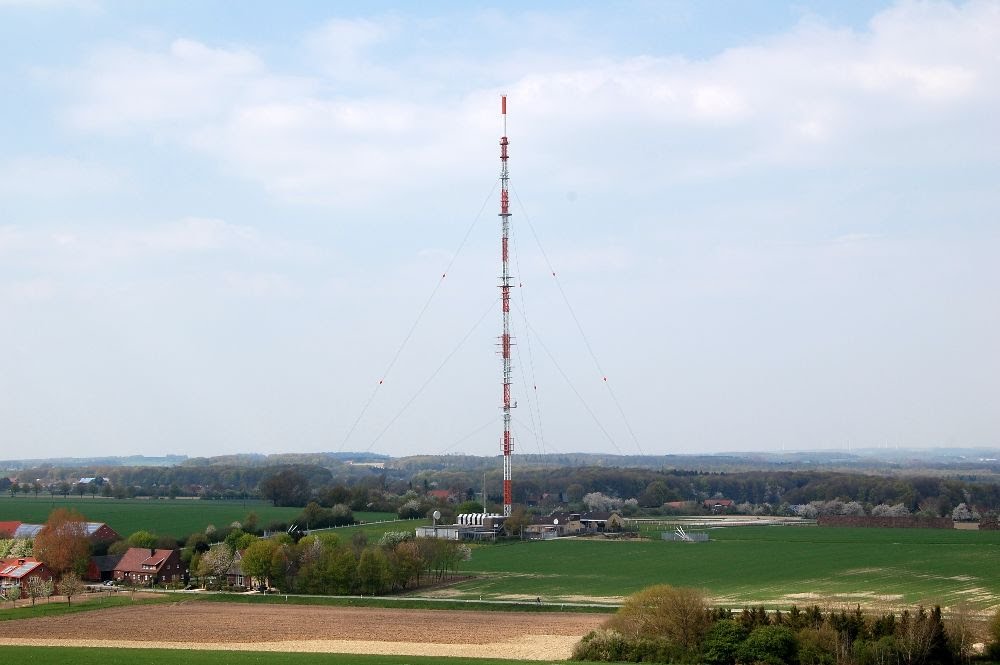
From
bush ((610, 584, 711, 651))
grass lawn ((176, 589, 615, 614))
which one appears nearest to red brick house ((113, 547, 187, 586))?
grass lawn ((176, 589, 615, 614))

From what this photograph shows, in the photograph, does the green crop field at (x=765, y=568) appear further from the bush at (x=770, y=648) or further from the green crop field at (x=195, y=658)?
the green crop field at (x=195, y=658)

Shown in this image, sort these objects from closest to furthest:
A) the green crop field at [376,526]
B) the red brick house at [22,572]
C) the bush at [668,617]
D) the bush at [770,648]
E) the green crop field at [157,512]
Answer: the bush at [770,648] → the bush at [668,617] → the red brick house at [22,572] → the green crop field at [376,526] → the green crop field at [157,512]

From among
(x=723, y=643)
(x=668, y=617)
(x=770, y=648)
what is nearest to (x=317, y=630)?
(x=668, y=617)

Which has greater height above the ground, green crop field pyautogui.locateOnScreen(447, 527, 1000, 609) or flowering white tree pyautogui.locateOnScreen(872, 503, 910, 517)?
flowering white tree pyautogui.locateOnScreen(872, 503, 910, 517)

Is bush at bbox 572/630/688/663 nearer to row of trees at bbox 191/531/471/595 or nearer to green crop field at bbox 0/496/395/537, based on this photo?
row of trees at bbox 191/531/471/595

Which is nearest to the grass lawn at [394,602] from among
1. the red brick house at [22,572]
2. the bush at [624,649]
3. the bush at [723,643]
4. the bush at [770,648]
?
the red brick house at [22,572]

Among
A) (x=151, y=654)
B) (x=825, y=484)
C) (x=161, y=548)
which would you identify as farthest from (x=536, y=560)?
(x=825, y=484)
